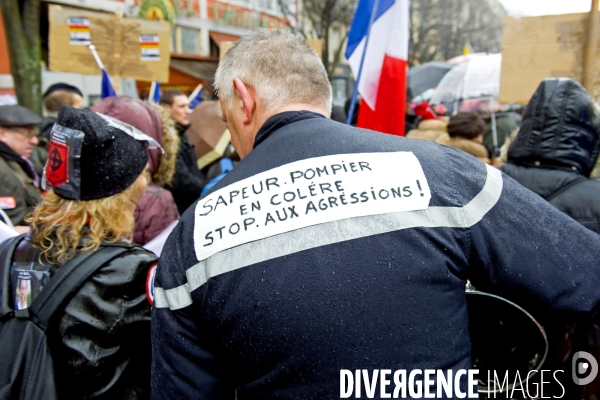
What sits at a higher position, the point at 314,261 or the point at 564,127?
the point at 564,127

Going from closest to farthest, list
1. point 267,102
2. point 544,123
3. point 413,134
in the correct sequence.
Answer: point 267,102 → point 544,123 → point 413,134

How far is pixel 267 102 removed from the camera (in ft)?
4.52

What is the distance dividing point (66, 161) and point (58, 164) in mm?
47

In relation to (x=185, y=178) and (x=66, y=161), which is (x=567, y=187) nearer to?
(x=66, y=161)

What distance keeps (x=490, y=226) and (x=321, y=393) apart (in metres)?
0.58

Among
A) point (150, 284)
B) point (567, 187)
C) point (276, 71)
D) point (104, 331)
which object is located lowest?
point (104, 331)

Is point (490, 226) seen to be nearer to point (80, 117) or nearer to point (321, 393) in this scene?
point (321, 393)

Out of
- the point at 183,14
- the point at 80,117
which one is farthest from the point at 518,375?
the point at 183,14

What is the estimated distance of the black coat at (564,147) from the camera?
7.26 feet

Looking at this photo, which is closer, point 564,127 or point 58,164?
point 58,164

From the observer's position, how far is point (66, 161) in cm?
173

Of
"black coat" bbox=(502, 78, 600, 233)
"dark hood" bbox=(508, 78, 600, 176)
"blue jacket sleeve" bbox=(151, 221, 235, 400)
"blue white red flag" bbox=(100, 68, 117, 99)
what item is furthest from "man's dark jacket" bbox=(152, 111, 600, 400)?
"blue white red flag" bbox=(100, 68, 117, 99)

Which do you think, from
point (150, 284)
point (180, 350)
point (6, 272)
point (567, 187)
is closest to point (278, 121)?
point (180, 350)

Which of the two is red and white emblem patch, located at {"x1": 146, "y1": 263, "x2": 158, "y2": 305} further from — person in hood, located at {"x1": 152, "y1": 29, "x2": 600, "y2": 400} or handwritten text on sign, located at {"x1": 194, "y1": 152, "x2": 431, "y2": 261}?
handwritten text on sign, located at {"x1": 194, "y1": 152, "x2": 431, "y2": 261}
